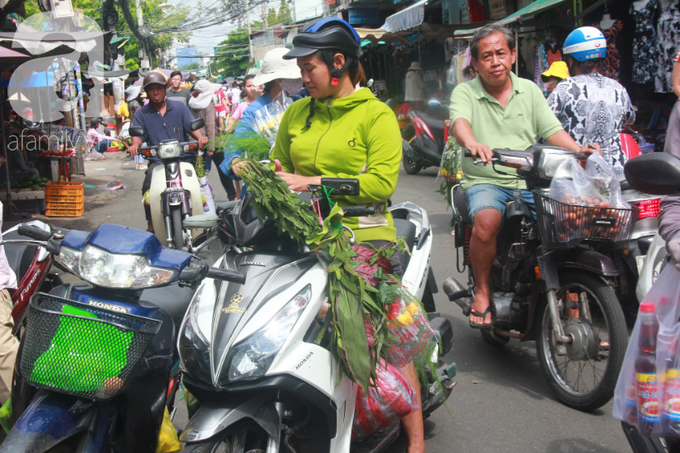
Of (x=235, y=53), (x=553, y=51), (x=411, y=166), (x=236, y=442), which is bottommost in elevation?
(x=411, y=166)

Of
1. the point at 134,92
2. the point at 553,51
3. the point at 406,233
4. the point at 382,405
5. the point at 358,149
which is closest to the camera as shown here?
the point at 382,405

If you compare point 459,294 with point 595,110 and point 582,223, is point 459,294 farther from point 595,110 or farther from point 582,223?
point 595,110

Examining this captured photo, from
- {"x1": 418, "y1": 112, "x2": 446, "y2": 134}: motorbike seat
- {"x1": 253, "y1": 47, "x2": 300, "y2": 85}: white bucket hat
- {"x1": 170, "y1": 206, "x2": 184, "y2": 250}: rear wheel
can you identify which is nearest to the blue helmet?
{"x1": 253, "y1": 47, "x2": 300, "y2": 85}: white bucket hat

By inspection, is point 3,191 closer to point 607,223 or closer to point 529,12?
point 529,12

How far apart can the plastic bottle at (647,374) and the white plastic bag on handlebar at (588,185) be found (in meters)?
1.36

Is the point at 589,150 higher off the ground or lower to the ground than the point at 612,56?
lower

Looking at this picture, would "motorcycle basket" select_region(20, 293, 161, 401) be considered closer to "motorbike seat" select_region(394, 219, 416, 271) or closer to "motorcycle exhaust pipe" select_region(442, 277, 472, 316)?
"motorbike seat" select_region(394, 219, 416, 271)

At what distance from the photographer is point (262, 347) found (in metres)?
2.04

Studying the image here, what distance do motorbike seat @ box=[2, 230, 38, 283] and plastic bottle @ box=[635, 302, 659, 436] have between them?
3.12 m

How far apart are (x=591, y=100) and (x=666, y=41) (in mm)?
3535

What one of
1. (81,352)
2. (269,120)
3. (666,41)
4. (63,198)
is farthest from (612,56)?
(63,198)

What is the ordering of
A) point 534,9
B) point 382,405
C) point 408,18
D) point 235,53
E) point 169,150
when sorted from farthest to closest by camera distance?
point 235,53 < point 408,18 < point 534,9 < point 169,150 < point 382,405

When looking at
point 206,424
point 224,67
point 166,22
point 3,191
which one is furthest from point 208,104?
point 224,67

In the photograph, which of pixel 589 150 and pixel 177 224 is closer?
pixel 589 150
